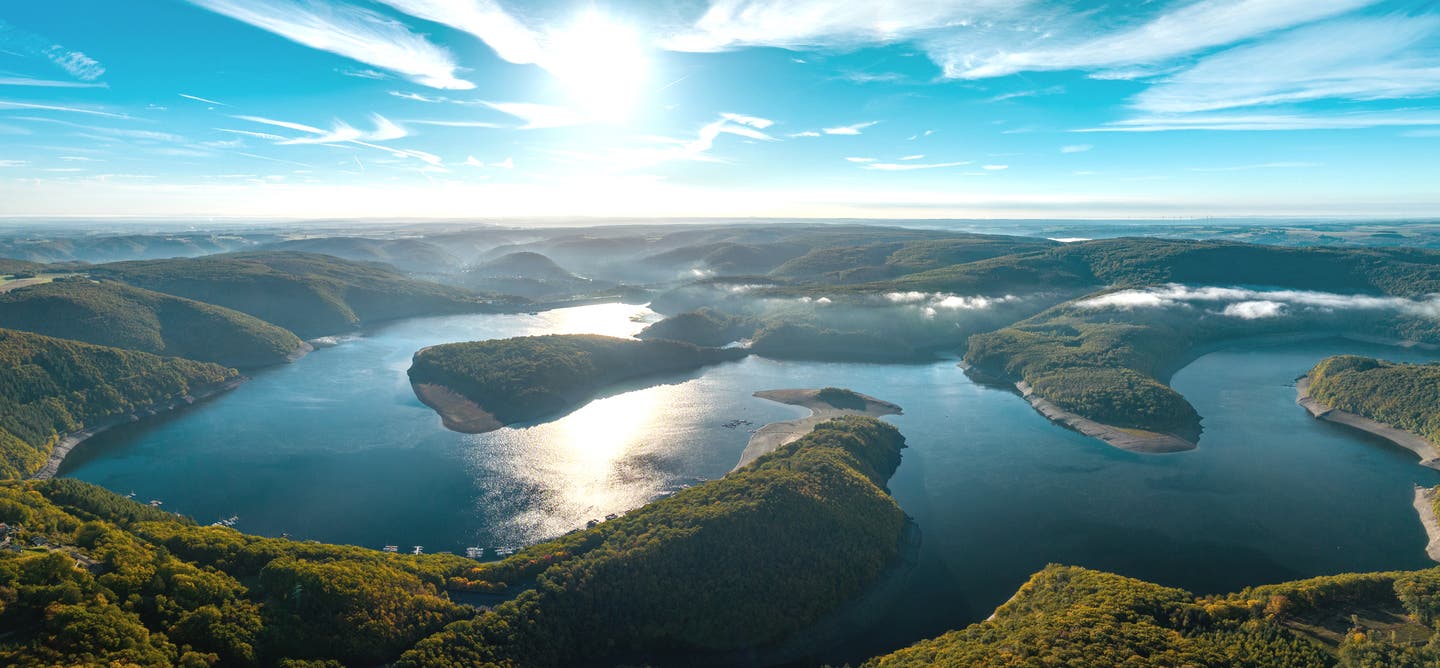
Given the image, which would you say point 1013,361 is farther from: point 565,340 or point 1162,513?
point 565,340

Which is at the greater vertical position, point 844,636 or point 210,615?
point 210,615

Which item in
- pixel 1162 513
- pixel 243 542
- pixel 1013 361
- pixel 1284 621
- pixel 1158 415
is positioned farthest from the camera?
pixel 1013 361

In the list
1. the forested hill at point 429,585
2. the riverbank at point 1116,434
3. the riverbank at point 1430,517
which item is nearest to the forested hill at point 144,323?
the forested hill at point 429,585

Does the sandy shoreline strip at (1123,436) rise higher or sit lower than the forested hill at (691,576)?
lower

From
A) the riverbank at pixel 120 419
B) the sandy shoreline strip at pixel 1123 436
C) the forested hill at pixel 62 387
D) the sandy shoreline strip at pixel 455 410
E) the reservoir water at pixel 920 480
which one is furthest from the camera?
the sandy shoreline strip at pixel 455 410

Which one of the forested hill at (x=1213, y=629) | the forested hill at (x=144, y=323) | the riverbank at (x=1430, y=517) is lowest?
the riverbank at (x=1430, y=517)

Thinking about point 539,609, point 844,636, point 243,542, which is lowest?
point 844,636

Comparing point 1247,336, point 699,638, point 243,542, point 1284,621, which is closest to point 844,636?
point 699,638

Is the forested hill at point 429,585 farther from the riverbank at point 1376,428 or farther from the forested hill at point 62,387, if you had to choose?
the riverbank at point 1376,428
